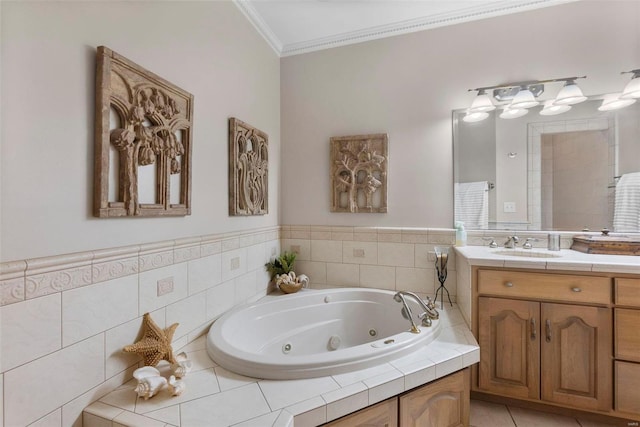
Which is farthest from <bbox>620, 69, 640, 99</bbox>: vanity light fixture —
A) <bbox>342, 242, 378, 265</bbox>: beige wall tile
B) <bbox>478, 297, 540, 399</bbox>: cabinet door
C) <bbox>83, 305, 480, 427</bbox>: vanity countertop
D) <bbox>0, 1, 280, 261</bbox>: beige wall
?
<bbox>0, 1, 280, 261</bbox>: beige wall

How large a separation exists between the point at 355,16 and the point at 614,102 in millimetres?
1995

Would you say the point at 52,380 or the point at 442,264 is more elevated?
the point at 442,264

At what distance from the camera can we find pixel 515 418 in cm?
173

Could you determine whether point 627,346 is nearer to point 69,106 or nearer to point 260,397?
point 260,397

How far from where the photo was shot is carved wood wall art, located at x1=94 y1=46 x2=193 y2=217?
110cm

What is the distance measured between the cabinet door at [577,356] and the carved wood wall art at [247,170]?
202 centimetres

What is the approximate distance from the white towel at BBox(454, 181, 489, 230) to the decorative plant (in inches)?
56.6

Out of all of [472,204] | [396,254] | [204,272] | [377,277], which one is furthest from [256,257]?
[472,204]

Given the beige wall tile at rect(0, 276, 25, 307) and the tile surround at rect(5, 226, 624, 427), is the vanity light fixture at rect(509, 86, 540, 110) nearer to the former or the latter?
the tile surround at rect(5, 226, 624, 427)

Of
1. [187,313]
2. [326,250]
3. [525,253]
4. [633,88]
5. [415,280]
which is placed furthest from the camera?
[326,250]

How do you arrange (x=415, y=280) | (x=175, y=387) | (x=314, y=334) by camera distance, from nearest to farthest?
(x=175, y=387) → (x=314, y=334) → (x=415, y=280)

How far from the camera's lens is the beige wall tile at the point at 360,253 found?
2.49 meters

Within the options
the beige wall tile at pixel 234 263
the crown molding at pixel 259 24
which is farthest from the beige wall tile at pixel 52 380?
the crown molding at pixel 259 24

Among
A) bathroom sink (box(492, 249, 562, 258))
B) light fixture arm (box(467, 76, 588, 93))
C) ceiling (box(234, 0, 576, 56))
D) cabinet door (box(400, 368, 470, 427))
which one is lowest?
cabinet door (box(400, 368, 470, 427))
